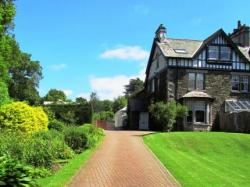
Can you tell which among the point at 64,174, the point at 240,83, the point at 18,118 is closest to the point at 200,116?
the point at 240,83

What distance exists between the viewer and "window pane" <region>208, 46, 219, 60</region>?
1876 inches

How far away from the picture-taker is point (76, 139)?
85.3ft

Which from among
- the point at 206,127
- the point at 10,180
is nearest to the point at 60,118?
the point at 206,127

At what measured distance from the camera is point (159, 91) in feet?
165

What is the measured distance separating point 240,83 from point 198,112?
6012mm

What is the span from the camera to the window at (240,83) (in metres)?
48.8

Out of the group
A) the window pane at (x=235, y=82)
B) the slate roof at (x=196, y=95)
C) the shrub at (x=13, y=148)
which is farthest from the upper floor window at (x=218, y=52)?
the shrub at (x=13, y=148)

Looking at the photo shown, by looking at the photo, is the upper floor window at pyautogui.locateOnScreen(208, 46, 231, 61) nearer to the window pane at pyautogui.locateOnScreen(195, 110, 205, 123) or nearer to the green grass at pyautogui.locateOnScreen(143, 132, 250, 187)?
the window pane at pyautogui.locateOnScreen(195, 110, 205, 123)

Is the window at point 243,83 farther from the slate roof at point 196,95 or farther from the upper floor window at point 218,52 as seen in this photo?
the slate roof at point 196,95

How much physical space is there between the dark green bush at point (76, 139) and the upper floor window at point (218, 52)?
24.7 metres

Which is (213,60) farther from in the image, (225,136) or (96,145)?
(96,145)

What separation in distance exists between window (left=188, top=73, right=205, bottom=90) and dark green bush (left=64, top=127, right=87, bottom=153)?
76.0 ft

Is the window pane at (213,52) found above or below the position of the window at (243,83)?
above

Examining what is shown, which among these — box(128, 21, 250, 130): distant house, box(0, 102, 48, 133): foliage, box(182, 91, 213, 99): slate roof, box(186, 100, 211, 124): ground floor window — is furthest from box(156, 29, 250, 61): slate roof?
box(0, 102, 48, 133): foliage
